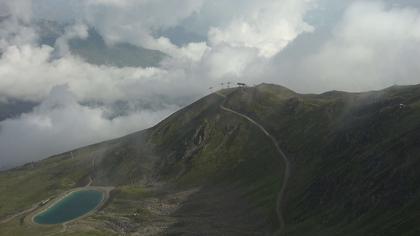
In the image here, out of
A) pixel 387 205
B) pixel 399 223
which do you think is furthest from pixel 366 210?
pixel 399 223

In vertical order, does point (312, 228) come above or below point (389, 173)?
below

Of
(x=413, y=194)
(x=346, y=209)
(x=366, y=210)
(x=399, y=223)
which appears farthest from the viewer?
(x=346, y=209)

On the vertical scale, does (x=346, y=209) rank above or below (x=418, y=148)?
below

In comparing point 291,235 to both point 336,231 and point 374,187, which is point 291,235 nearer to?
point 336,231

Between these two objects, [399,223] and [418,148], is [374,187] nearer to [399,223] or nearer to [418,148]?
[418,148]

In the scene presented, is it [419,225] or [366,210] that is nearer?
[419,225]

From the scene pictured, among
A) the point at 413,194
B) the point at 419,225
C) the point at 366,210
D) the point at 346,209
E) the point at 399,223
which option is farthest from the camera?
the point at 346,209

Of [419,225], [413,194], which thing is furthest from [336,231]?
[419,225]

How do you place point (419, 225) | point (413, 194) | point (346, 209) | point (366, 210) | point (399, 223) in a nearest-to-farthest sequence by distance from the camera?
point (419, 225), point (399, 223), point (413, 194), point (366, 210), point (346, 209)

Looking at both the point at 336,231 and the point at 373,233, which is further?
the point at 336,231
